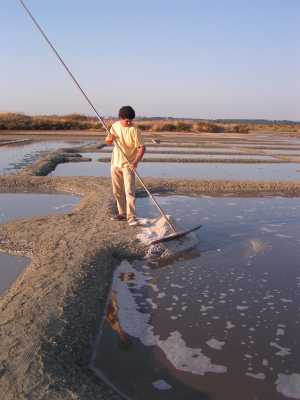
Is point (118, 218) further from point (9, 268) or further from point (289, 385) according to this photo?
point (289, 385)

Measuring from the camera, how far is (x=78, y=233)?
16.6ft

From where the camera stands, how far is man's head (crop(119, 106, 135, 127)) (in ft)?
17.6

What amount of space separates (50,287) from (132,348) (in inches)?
35.4

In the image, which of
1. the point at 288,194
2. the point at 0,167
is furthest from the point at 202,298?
the point at 0,167

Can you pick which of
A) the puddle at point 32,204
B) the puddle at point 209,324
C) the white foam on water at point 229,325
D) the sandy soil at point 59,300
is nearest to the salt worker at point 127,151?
the sandy soil at point 59,300

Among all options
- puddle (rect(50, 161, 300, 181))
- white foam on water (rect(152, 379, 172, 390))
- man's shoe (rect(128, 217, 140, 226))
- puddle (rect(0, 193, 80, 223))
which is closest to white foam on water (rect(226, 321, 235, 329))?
white foam on water (rect(152, 379, 172, 390))

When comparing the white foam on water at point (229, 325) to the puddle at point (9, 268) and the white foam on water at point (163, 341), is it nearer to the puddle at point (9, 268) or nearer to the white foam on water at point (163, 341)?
the white foam on water at point (163, 341)

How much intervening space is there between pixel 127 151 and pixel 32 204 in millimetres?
2703

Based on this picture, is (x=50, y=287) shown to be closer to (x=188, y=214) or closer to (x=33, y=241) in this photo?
(x=33, y=241)

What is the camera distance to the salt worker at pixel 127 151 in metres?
5.40

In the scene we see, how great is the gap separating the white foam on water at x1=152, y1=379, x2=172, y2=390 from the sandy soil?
0.94 ft

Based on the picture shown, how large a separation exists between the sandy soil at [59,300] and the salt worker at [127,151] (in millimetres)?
376

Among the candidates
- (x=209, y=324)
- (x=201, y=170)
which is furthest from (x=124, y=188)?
(x=201, y=170)

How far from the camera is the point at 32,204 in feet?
24.8
